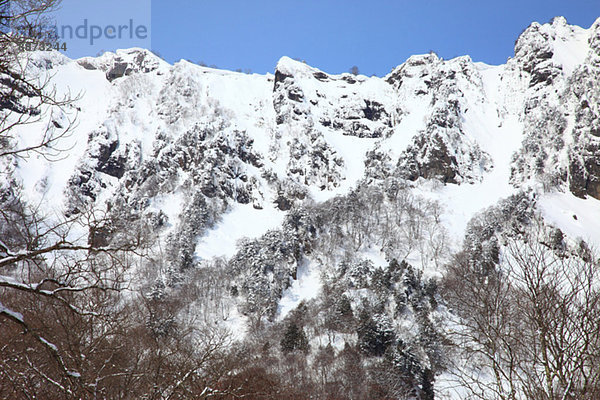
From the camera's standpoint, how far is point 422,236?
3009 inches

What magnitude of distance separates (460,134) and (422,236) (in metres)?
48.5

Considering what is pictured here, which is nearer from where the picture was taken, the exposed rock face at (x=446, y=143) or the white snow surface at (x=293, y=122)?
the white snow surface at (x=293, y=122)

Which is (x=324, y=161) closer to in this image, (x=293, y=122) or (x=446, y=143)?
(x=293, y=122)

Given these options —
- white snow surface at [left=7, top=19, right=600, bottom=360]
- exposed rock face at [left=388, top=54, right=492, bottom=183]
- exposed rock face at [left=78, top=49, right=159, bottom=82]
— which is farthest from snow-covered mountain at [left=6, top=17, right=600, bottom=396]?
exposed rock face at [left=78, top=49, right=159, bottom=82]

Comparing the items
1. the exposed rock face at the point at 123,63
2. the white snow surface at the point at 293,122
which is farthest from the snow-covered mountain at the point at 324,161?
the exposed rock face at the point at 123,63

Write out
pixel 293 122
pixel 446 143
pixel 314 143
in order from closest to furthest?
pixel 446 143
pixel 314 143
pixel 293 122

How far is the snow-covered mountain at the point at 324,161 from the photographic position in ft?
236

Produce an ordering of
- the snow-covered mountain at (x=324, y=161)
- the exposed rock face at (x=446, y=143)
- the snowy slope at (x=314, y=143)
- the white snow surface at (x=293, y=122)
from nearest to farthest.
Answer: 1. the snow-covered mountain at (x=324, y=161)
2. the white snow surface at (x=293, y=122)
3. the snowy slope at (x=314, y=143)
4. the exposed rock face at (x=446, y=143)

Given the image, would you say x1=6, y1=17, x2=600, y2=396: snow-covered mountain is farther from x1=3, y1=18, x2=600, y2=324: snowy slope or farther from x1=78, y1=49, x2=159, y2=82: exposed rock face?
x1=78, y1=49, x2=159, y2=82: exposed rock face

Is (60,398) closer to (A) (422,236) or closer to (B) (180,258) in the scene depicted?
(B) (180,258)

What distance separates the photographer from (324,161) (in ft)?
377

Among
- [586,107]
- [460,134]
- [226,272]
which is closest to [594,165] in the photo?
[586,107]

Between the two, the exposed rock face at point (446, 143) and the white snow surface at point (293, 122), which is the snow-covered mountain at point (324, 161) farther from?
the white snow surface at point (293, 122)

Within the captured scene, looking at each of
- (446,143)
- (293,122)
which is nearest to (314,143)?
(293,122)
